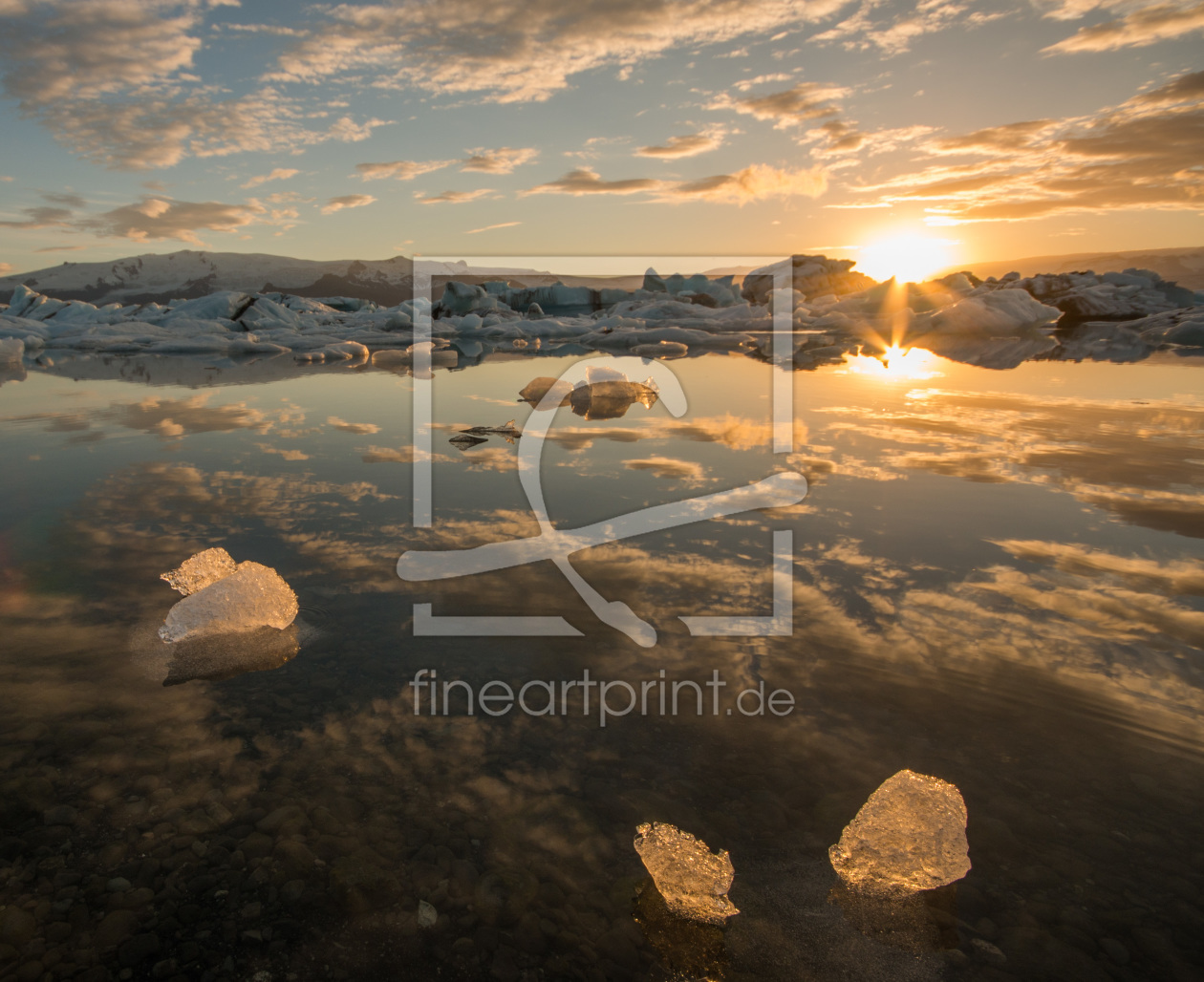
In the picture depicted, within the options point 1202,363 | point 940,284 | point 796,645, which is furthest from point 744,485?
point 940,284

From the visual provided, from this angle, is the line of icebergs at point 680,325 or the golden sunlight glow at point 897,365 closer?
the golden sunlight glow at point 897,365

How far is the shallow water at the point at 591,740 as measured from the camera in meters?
1.44

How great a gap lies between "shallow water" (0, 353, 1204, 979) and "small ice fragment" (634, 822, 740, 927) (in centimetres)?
4

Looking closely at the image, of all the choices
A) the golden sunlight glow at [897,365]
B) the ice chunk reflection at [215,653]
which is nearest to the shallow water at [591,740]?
the ice chunk reflection at [215,653]

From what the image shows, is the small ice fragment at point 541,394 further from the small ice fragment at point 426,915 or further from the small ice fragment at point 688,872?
the small ice fragment at point 426,915

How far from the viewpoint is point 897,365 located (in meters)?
15.5

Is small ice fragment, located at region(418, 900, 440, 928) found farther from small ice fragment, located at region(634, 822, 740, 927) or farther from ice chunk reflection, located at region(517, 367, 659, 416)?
ice chunk reflection, located at region(517, 367, 659, 416)

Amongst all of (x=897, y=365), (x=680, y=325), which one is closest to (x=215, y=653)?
(x=897, y=365)

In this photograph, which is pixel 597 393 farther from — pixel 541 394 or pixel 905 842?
pixel 905 842

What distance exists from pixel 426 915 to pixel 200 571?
224 cm

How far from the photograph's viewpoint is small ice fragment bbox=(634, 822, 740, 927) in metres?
1.51

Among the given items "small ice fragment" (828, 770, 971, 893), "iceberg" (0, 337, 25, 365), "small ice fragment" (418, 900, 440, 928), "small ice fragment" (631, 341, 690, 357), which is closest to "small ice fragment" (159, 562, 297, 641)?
"small ice fragment" (418, 900, 440, 928)

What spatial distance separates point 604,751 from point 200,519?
10.4ft

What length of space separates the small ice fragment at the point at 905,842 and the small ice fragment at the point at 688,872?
0.30 m
